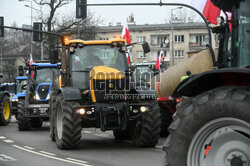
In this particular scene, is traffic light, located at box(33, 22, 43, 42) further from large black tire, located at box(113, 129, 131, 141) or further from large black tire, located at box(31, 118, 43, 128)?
large black tire, located at box(113, 129, 131, 141)

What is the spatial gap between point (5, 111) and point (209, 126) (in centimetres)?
2003

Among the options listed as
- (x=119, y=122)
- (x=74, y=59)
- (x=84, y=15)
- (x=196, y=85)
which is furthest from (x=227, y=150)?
(x=84, y=15)

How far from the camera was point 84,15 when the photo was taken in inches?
1053

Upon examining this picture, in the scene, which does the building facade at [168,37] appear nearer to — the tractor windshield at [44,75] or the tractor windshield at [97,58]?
the tractor windshield at [44,75]

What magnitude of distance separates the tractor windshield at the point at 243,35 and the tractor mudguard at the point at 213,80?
0.56m

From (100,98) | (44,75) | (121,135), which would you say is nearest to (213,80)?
(100,98)

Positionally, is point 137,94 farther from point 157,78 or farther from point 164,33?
point 164,33

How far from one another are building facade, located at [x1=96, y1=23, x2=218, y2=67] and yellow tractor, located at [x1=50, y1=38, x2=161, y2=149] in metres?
80.2

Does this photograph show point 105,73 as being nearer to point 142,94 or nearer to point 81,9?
point 142,94

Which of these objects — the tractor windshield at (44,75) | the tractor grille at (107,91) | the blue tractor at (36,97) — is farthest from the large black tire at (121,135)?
the tractor windshield at (44,75)

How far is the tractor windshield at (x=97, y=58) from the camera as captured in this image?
44.6ft

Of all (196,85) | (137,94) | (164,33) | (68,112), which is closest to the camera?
(196,85)

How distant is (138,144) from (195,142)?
8.21m

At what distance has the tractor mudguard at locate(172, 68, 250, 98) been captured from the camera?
4980 mm
